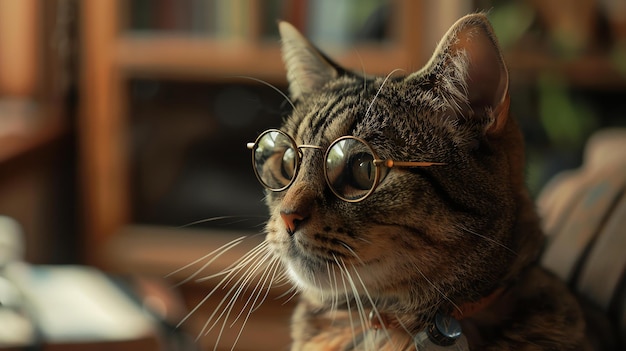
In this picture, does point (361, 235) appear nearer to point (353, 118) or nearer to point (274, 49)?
point (353, 118)

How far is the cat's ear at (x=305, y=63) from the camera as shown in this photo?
0.67 metres

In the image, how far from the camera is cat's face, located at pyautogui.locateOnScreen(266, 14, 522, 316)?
0.55 metres

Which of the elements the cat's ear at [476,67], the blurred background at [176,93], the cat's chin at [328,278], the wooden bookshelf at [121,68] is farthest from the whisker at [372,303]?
the wooden bookshelf at [121,68]

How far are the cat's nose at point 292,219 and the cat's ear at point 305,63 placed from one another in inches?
6.5

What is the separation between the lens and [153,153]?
2.10 m

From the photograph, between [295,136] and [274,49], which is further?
[274,49]

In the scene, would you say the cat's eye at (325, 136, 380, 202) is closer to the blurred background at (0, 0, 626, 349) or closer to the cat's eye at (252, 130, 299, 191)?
the cat's eye at (252, 130, 299, 191)

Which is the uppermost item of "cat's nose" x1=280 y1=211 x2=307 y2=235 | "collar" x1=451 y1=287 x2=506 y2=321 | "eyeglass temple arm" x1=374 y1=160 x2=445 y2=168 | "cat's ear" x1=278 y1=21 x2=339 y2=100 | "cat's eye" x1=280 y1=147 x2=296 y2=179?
"cat's ear" x1=278 y1=21 x2=339 y2=100

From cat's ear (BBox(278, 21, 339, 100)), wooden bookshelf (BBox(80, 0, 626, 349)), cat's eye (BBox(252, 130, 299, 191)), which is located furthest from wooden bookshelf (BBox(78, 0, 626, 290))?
cat's eye (BBox(252, 130, 299, 191))

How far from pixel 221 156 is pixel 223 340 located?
3.86ft

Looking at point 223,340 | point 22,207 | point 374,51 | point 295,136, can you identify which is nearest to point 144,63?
point 22,207

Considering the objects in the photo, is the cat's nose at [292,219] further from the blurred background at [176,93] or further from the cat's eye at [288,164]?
the blurred background at [176,93]

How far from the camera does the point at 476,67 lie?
0.54 meters

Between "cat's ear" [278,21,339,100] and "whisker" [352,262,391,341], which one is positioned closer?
"whisker" [352,262,391,341]
